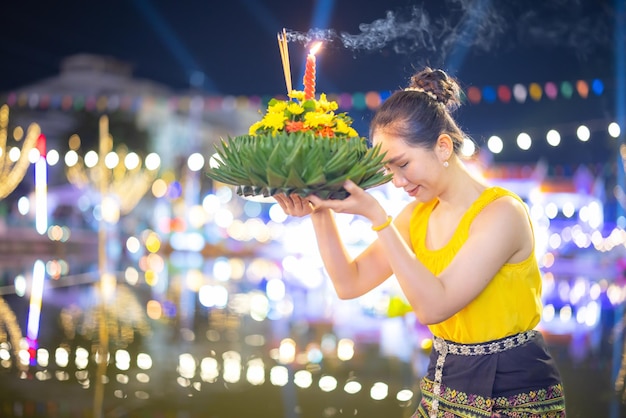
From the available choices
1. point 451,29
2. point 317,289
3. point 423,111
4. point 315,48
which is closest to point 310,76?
point 315,48

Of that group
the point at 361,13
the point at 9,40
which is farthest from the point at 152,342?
the point at 9,40

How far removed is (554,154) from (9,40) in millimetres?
19478

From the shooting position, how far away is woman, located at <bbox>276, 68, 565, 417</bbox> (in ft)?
Answer: 7.19

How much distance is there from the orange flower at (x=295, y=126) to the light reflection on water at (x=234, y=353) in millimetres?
3980

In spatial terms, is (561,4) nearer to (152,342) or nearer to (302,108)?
Answer: (302,108)

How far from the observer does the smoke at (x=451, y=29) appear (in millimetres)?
3109

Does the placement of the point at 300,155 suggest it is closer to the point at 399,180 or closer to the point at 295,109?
the point at 295,109

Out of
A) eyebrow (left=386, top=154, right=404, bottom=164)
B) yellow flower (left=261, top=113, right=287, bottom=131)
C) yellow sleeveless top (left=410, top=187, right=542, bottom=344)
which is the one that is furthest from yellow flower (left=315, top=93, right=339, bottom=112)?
yellow sleeveless top (left=410, top=187, right=542, bottom=344)

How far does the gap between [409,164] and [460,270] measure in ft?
1.12

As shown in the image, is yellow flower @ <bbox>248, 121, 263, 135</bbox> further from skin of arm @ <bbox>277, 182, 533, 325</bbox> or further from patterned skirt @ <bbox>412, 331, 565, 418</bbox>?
patterned skirt @ <bbox>412, 331, 565, 418</bbox>

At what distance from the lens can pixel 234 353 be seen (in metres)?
8.34

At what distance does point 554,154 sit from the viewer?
2903 centimetres

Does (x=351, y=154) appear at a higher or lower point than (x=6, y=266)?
lower

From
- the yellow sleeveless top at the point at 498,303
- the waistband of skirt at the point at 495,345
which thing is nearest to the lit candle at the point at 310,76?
the yellow sleeveless top at the point at 498,303
